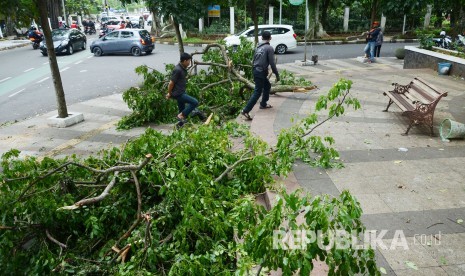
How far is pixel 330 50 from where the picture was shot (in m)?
21.7

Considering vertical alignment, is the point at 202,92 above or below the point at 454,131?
above

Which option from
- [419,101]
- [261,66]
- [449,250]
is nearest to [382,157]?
[419,101]

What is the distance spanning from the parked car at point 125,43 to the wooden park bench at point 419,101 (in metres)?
16.8

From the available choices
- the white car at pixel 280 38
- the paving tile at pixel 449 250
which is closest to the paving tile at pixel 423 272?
the paving tile at pixel 449 250

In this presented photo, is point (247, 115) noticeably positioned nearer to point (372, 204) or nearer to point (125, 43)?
point (372, 204)

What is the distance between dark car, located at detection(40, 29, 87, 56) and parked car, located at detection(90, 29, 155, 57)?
1.62 m

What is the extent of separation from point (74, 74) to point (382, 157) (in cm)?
1469

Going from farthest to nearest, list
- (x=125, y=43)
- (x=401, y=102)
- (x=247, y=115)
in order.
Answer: (x=125, y=43)
(x=247, y=115)
(x=401, y=102)

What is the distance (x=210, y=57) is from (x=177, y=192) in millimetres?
7380

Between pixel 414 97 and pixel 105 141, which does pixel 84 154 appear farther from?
pixel 414 97

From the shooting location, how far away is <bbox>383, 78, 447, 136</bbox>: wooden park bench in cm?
650

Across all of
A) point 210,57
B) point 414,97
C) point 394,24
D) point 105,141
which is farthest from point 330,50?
point 105,141

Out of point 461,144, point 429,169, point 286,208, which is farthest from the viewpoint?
point 461,144

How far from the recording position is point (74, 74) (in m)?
16.7
